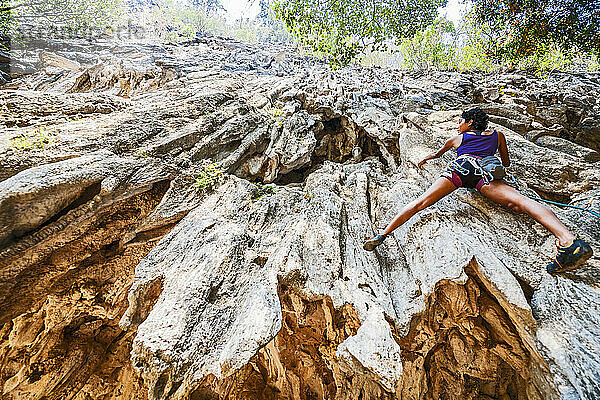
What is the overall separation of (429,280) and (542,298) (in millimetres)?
1570

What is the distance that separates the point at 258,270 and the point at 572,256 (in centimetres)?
526

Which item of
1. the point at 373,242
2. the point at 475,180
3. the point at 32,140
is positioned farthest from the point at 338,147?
the point at 32,140

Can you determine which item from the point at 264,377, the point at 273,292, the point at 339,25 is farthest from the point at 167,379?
the point at 339,25

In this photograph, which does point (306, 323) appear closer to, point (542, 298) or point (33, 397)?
point (542, 298)

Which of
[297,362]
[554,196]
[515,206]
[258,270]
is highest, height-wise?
[515,206]

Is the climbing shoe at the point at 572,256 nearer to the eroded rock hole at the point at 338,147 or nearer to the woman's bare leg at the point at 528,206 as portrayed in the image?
the woman's bare leg at the point at 528,206

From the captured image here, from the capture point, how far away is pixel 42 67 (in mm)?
18531

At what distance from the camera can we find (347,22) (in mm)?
16094

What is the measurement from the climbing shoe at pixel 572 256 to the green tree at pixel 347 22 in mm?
16096

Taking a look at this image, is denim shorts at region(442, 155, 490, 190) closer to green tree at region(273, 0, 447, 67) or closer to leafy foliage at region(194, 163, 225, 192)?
leafy foliage at region(194, 163, 225, 192)

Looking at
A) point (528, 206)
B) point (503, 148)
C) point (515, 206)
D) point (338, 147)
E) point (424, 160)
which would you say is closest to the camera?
point (528, 206)

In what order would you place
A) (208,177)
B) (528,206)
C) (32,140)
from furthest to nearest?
(208,177), (32,140), (528,206)

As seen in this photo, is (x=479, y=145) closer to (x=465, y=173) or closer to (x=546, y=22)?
(x=465, y=173)

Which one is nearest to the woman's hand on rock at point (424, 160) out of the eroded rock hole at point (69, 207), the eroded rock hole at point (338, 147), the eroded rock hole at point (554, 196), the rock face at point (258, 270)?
the rock face at point (258, 270)
